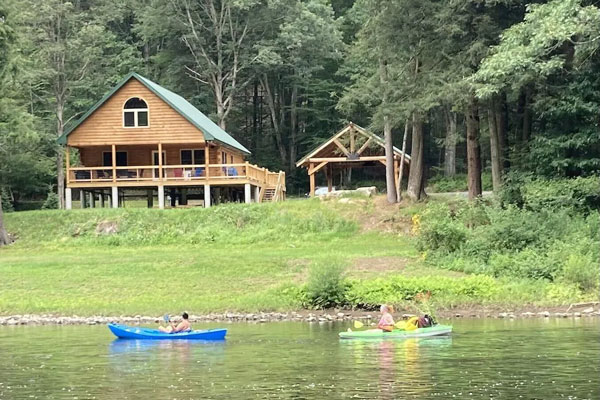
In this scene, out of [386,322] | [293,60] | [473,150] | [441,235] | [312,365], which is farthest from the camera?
[293,60]

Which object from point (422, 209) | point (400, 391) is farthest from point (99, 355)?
point (422, 209)

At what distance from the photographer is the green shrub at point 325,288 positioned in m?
26.3

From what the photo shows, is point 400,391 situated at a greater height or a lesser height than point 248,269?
lesser

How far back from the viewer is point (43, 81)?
181 ft

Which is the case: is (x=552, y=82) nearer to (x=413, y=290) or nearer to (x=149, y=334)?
(x=413, y=290)

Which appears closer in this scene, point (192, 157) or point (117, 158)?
point (192, 157)

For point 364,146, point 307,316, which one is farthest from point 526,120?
point 307,316

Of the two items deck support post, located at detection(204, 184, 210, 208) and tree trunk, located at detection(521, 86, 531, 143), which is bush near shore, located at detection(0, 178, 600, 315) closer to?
tree trunk, located at detection(521, 86, 531, 143)

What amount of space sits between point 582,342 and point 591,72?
18.0m

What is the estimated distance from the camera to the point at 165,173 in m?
46.3

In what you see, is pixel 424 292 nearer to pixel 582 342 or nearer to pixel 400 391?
pixel 582 342

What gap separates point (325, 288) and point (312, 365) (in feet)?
31.9

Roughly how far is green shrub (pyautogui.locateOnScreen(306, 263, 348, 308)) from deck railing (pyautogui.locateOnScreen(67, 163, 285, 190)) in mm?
19168

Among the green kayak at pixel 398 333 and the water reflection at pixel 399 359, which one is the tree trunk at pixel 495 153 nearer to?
the green kayak at pixel 398 333
